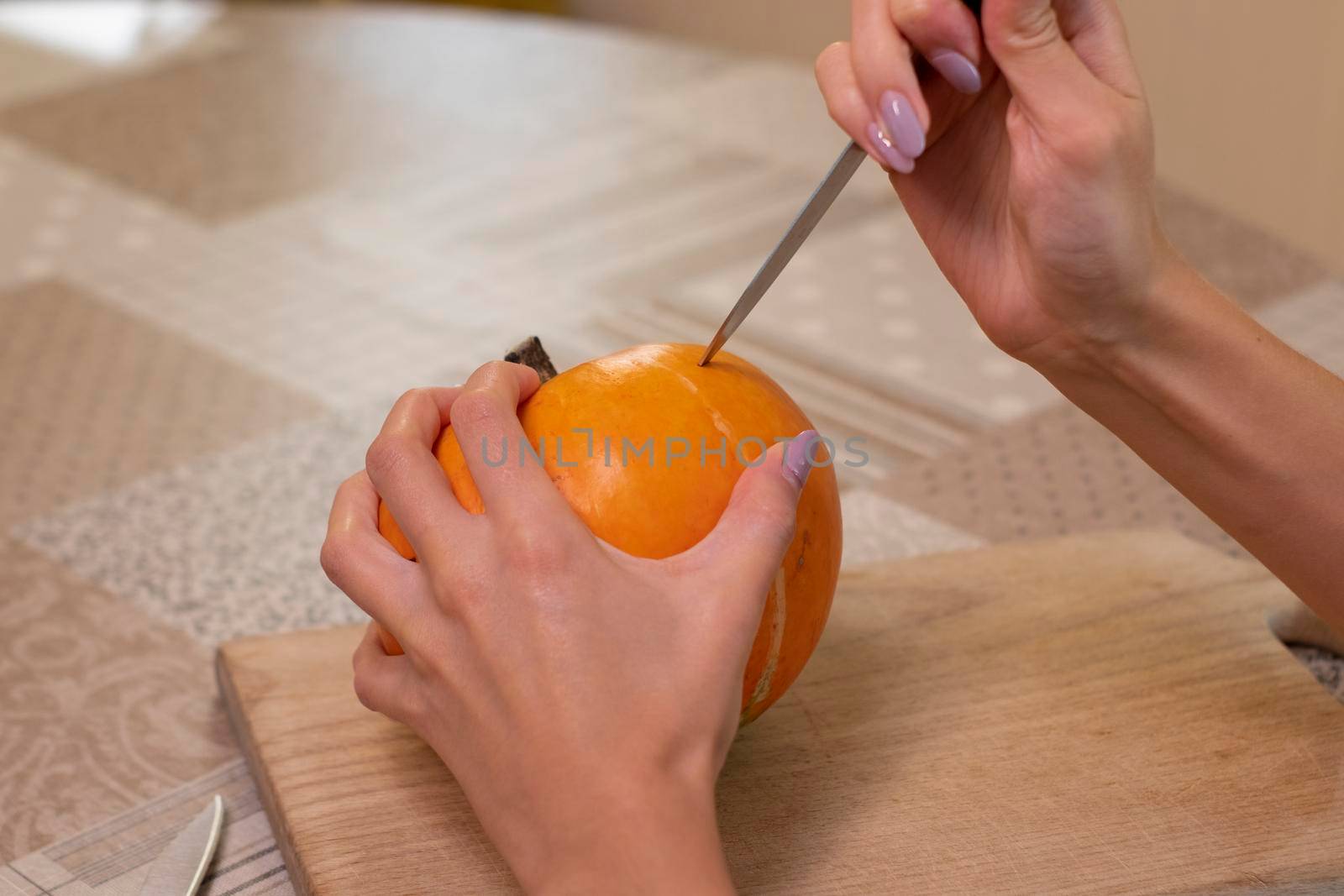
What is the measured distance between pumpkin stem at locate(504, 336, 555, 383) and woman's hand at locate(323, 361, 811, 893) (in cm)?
13

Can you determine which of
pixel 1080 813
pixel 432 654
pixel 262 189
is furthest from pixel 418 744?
pixel 262 189

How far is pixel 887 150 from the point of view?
833 mm

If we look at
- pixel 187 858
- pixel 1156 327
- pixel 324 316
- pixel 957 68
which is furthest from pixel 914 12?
pixel 324 316

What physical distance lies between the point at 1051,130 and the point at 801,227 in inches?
6.6

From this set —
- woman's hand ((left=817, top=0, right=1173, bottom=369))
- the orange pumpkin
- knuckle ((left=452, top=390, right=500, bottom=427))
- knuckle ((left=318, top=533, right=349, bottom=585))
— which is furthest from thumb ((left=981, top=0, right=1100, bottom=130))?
knuckle ((left=318, top=533, right=349, bottom=585))

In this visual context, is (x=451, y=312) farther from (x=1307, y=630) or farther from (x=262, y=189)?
(x=1307, y=630)

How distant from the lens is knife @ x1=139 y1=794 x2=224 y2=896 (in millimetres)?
815

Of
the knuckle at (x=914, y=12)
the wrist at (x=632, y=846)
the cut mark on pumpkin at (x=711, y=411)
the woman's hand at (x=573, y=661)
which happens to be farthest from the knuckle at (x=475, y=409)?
the knuckle at (x=914, y=12)

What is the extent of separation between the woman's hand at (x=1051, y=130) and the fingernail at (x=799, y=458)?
177 mm

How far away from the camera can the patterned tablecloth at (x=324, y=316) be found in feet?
3.48

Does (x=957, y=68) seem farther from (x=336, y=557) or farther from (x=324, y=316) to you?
(x=324, y=316)

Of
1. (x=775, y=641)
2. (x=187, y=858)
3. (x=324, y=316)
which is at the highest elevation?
(x=775, y=641)

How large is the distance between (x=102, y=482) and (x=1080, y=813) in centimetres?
99

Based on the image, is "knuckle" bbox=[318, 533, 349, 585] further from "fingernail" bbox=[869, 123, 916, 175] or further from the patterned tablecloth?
"fingernail" bbox=[869, 123, 916, 175]
